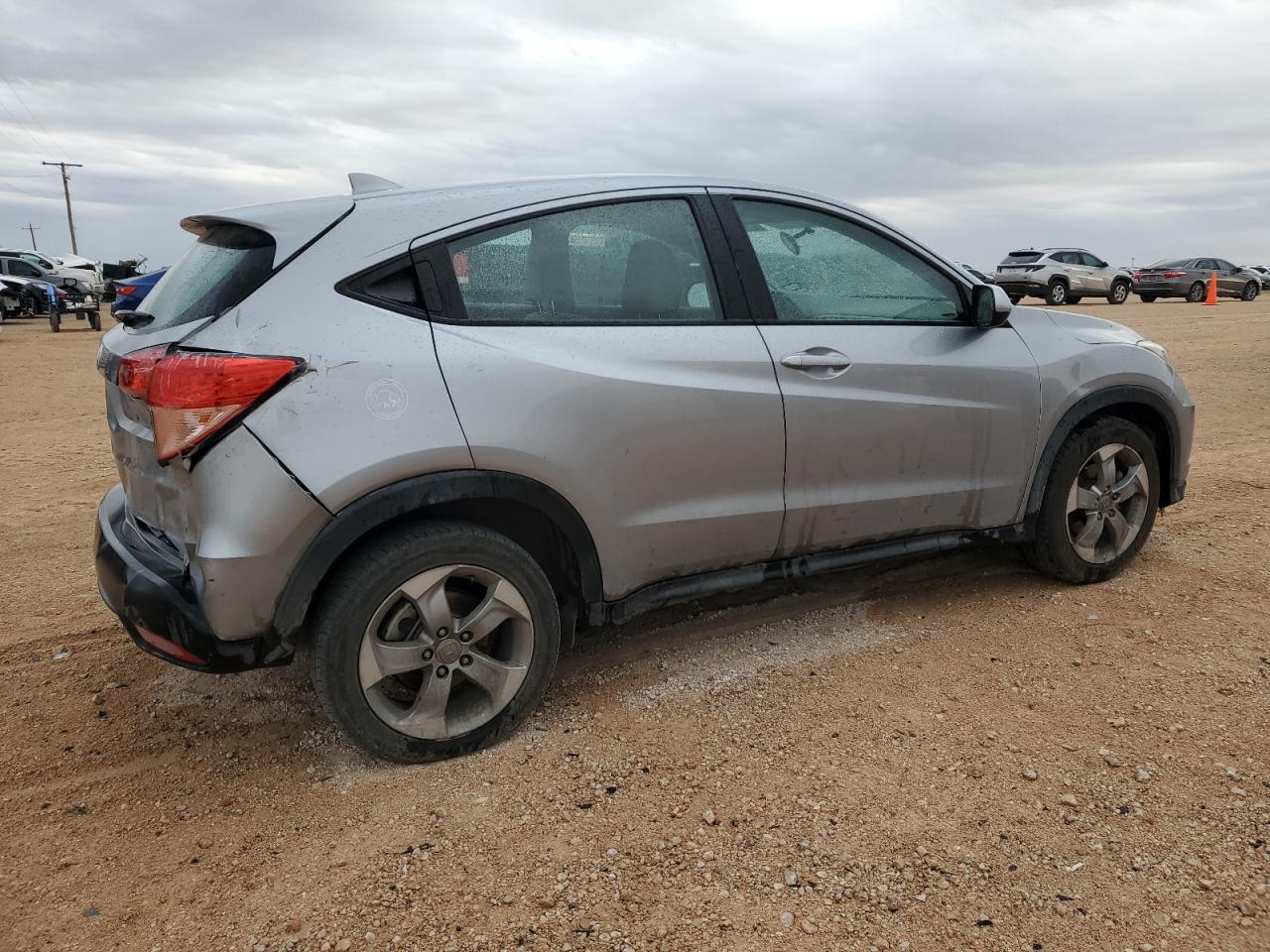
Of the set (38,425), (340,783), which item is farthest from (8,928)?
(38,425)

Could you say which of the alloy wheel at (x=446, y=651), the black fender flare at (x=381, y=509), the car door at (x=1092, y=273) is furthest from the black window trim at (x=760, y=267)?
the car door at (x=1092, y=273)

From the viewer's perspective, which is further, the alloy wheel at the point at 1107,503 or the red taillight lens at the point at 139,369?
the alloy wheel at the point at 1107,503

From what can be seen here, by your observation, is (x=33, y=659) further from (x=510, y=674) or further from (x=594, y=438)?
(x=594, y=438)

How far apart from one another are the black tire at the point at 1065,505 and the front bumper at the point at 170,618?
10.1ft

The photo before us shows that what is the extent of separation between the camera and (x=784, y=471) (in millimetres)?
3342

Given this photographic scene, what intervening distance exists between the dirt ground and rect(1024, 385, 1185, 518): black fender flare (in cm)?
52

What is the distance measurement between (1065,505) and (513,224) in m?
2.61

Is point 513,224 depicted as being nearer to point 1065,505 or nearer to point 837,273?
point 837,273

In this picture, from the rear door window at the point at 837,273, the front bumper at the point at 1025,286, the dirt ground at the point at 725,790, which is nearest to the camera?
the dirt ground at the point at 725,790

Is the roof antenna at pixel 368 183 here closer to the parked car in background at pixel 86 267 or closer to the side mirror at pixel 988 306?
the side mirror at pixel 988 306

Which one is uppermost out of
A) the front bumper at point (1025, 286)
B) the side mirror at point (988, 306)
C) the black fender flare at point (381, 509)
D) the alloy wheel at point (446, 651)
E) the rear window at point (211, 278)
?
the rear window at point (211, 278)

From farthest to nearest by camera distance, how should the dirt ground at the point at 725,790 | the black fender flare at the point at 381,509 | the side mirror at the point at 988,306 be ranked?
the side mirror at the point at 988,306
the black fender flare at the point at 381,509
the dirt ground at the point at 725,790

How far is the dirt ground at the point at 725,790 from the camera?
91.0 inches

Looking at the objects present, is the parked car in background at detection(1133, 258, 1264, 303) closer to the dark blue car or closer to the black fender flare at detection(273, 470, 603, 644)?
the dark blue car
